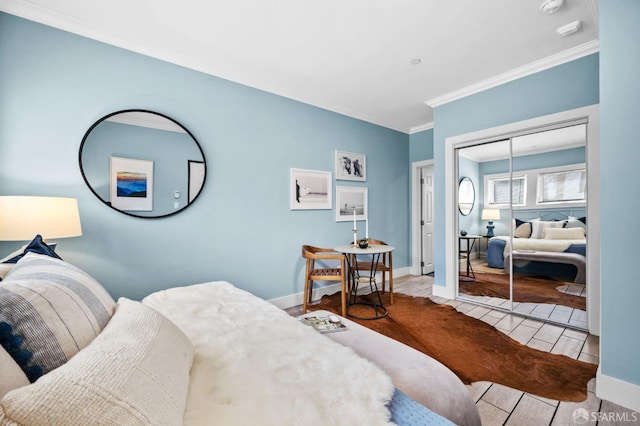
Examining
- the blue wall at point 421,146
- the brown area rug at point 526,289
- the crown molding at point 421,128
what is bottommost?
the brown area rug at point 526,289

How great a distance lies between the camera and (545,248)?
→ 2986mm

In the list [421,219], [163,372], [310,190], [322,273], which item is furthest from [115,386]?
[421,219]

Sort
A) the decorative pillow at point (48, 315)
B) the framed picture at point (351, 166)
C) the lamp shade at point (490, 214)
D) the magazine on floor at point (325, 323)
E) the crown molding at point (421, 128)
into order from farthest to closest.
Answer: the crown molding at point (421, 128) → the framed picture at point (351, 166) → the lamp shade at point (490, 214) → the magazine on floor at point (325, 323) → the decorative pillow at point (48, 315)

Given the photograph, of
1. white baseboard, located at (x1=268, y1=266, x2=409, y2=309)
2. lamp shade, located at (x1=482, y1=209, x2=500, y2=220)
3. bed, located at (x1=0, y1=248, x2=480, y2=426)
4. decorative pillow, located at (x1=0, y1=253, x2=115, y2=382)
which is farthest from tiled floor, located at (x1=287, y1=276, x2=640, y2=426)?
white baseboard, located at (x1=268, y1=266, x2=409, y2=309)

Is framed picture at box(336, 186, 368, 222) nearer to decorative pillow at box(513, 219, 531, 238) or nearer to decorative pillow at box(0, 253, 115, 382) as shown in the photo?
decorative pillow at box(513, 219, 531, 238)

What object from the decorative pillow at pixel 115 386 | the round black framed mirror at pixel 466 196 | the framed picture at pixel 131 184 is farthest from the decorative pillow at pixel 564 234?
the framed picture at pixel 131 184

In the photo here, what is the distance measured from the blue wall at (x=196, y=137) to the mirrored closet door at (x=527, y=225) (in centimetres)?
178

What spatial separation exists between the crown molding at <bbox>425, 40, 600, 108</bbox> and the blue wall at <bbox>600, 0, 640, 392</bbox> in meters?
1.23

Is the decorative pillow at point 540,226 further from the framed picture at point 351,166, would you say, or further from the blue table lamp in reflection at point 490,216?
the framed picture at point 351,166

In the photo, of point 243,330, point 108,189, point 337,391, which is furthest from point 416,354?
point 108,189

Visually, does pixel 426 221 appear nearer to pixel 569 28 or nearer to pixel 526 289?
pixel 526 289

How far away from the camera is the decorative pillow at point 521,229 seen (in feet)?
10.1

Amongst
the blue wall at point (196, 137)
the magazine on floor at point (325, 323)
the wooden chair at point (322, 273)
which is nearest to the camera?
the magazine on floor at point (325, 323)

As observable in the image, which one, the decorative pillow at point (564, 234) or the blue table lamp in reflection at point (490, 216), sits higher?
the blue table lamp in reflection at point (490, 216)
